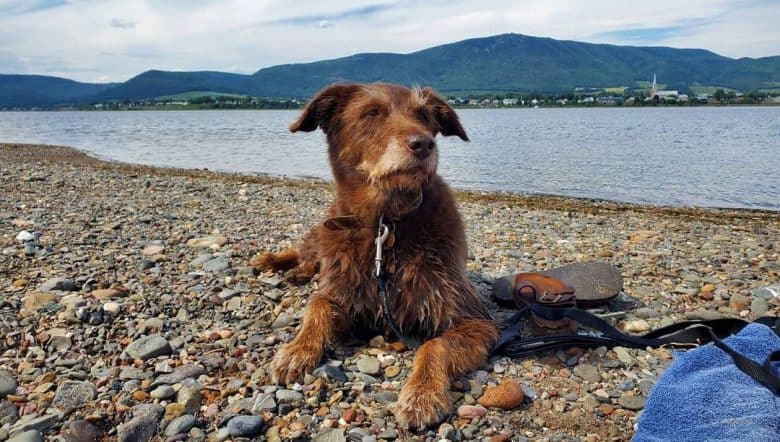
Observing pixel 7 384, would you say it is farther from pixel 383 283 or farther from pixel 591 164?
pixel 591 164

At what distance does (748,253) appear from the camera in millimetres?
8516

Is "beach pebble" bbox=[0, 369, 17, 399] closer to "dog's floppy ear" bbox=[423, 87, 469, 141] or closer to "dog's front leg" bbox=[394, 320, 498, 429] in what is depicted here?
"dog's front leg" bbox=[394, 320, 498, 429]

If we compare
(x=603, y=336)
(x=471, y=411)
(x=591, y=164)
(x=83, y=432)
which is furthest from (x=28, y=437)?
(x=591, y=164)

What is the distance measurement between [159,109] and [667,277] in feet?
545

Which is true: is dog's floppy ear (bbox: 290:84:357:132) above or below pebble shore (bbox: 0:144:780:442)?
above

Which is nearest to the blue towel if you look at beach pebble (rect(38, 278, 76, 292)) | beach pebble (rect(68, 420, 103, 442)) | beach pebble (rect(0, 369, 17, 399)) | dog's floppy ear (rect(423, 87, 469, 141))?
dog's floppy ear (rect(423, 87, 469, 141))

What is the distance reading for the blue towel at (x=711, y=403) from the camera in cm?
289

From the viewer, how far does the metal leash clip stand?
14.4 feet

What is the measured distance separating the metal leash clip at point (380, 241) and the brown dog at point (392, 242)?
43mm

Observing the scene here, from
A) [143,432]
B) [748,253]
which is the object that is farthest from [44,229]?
[748,253]

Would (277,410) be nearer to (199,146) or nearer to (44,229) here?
(44,229)

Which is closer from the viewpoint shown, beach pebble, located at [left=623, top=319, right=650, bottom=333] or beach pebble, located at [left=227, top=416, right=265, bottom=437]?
beach pebble, located at [left=227, top=416, right=265, bottom=437]

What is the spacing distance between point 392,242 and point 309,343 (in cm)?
103

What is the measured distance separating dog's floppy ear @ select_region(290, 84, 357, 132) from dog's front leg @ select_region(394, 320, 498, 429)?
2218mm
